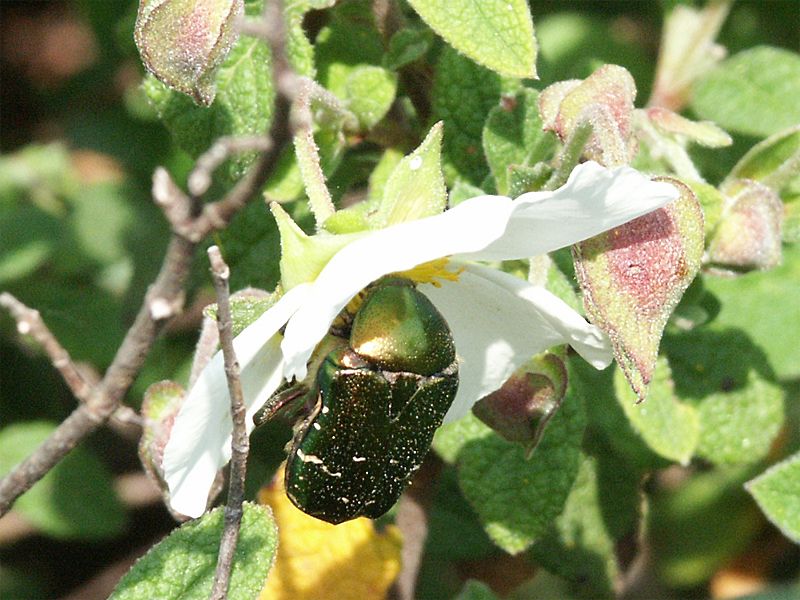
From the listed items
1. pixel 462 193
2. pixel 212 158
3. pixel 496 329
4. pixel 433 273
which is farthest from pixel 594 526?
pixel 212 158

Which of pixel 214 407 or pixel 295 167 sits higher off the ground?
pixel 214 407

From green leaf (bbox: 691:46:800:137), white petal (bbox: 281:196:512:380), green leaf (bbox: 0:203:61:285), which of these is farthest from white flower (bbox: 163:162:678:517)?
green leaf (bbox: 0:203:61:285)

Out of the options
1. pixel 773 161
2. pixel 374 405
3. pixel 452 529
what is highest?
pixel 374 405

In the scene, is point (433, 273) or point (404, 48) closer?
point (433, 273)

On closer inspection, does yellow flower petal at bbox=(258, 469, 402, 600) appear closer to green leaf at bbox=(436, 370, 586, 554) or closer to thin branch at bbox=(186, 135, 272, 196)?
green leaf at bbox=(436, 370, 586, 554)

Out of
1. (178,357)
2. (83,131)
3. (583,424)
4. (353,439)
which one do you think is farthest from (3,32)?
(353,439)

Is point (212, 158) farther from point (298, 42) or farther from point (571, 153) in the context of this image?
point (298, 42)

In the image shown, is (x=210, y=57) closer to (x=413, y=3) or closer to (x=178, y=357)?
(x=413, y=3)
